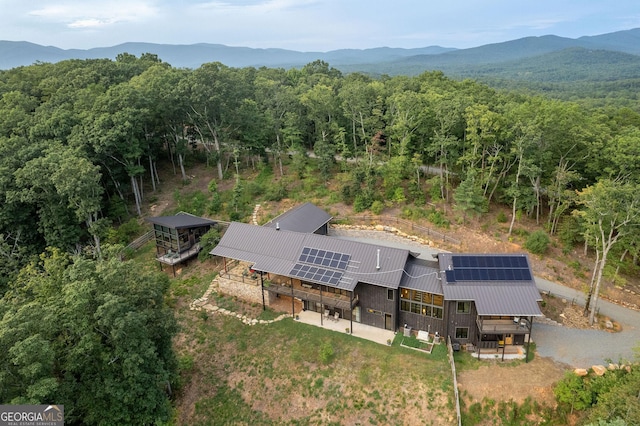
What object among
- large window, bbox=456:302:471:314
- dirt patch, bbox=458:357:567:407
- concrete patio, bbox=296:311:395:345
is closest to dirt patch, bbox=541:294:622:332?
dirt patch, bbox=458:357:567:407

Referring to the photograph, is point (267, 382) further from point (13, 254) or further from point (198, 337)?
point (13, 254)

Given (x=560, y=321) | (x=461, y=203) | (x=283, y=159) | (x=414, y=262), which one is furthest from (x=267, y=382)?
(x=283, y=159)

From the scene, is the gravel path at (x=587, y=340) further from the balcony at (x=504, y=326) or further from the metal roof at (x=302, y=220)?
the metal roof at (x=302, y=220)

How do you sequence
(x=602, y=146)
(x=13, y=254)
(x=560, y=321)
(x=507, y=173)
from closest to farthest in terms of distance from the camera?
(x=560, y=321)
(x=602, y=146)
(x=13, y=254)
(x=507, y=173)

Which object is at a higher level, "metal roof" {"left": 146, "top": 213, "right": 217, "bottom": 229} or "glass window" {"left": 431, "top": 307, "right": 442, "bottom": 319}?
"metal roof" {"left": 146, "top": 213, "right": 217, "bottom": 229}

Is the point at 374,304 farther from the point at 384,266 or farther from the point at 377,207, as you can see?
the point at 377,207

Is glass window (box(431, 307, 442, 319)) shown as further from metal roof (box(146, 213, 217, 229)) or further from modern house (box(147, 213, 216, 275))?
metal roof (box(146, 213, 217, 229))
